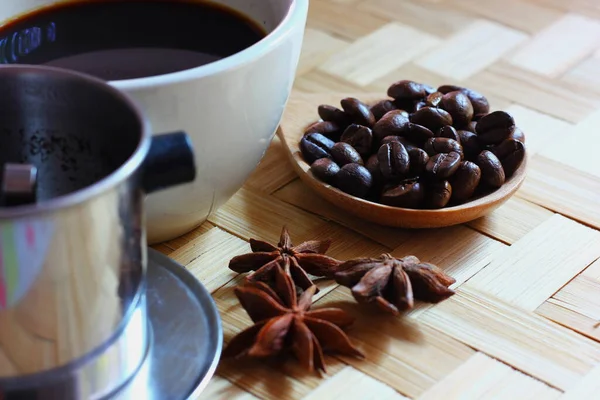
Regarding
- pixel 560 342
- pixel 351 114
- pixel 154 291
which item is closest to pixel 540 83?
pixel 351 114

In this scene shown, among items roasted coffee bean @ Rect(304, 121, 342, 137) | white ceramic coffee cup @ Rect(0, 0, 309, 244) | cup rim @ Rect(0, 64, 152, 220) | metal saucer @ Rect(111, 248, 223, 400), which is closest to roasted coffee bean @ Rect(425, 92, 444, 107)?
roasted coffee bean @ Rect(304, 121, 342, 137)

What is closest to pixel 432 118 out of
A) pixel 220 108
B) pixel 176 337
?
pixel 220 108

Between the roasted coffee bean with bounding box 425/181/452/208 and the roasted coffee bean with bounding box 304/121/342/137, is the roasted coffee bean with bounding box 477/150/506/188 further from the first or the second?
the roasted coffee bean with bounding box 304/121/342/137

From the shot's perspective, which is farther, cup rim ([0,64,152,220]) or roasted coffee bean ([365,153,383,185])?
roasted coffee bean ([365,153,383,185])

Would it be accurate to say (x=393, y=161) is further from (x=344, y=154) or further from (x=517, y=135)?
(x=517, y=135)

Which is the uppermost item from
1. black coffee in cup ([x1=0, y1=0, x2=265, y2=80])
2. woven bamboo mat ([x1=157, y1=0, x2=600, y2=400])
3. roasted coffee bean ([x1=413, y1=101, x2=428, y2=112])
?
black coffee in cup ([x1=0, y1=0, x2=265, y2=80])

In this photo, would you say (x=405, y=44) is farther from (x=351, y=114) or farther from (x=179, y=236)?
(x=179, y=236)
